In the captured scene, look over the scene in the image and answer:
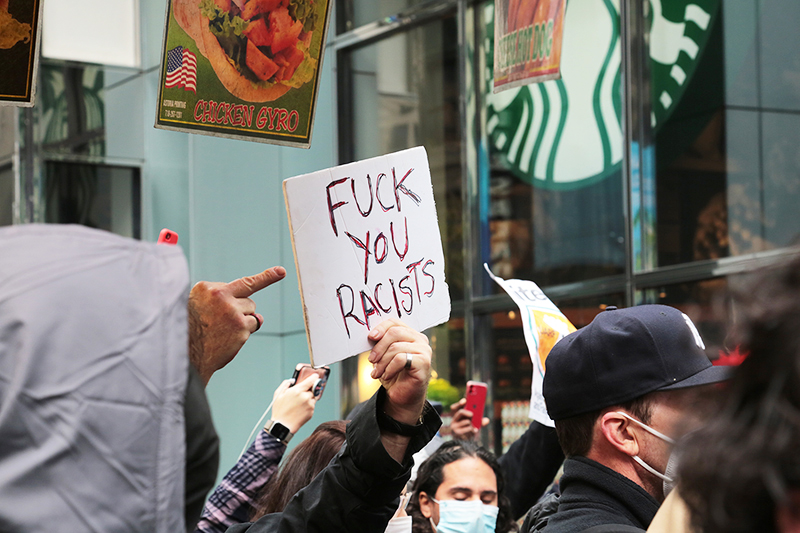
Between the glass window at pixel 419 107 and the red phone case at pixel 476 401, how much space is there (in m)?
3.59

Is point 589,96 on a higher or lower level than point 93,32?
lower

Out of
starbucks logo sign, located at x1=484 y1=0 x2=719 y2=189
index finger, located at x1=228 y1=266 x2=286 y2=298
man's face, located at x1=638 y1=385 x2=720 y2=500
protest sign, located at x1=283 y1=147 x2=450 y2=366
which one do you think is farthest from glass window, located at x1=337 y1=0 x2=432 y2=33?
index finger, located at x1=228 y1=266 x2=286 y2=298

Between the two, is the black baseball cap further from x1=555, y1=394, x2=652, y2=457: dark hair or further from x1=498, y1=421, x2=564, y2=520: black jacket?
x1=498, y1=421, x2=564, y2=520: black jacket

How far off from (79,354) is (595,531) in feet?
3.92

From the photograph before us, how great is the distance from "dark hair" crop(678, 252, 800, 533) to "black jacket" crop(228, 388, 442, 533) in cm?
108

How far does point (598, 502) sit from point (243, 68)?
2.00 m

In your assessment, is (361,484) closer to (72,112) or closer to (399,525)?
(399,525)

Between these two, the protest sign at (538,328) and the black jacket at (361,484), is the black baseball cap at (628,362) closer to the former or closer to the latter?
the black jacket at (361,484)

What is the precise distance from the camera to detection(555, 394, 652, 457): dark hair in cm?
220

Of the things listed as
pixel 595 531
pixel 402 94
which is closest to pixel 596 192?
pixel 402 94

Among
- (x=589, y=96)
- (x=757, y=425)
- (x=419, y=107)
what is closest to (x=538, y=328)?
(x=757, y=425)

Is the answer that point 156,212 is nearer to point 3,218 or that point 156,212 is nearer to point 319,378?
point 3,218

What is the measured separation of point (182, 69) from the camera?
3.30 meters

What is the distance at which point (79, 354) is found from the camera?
106 centimetres
